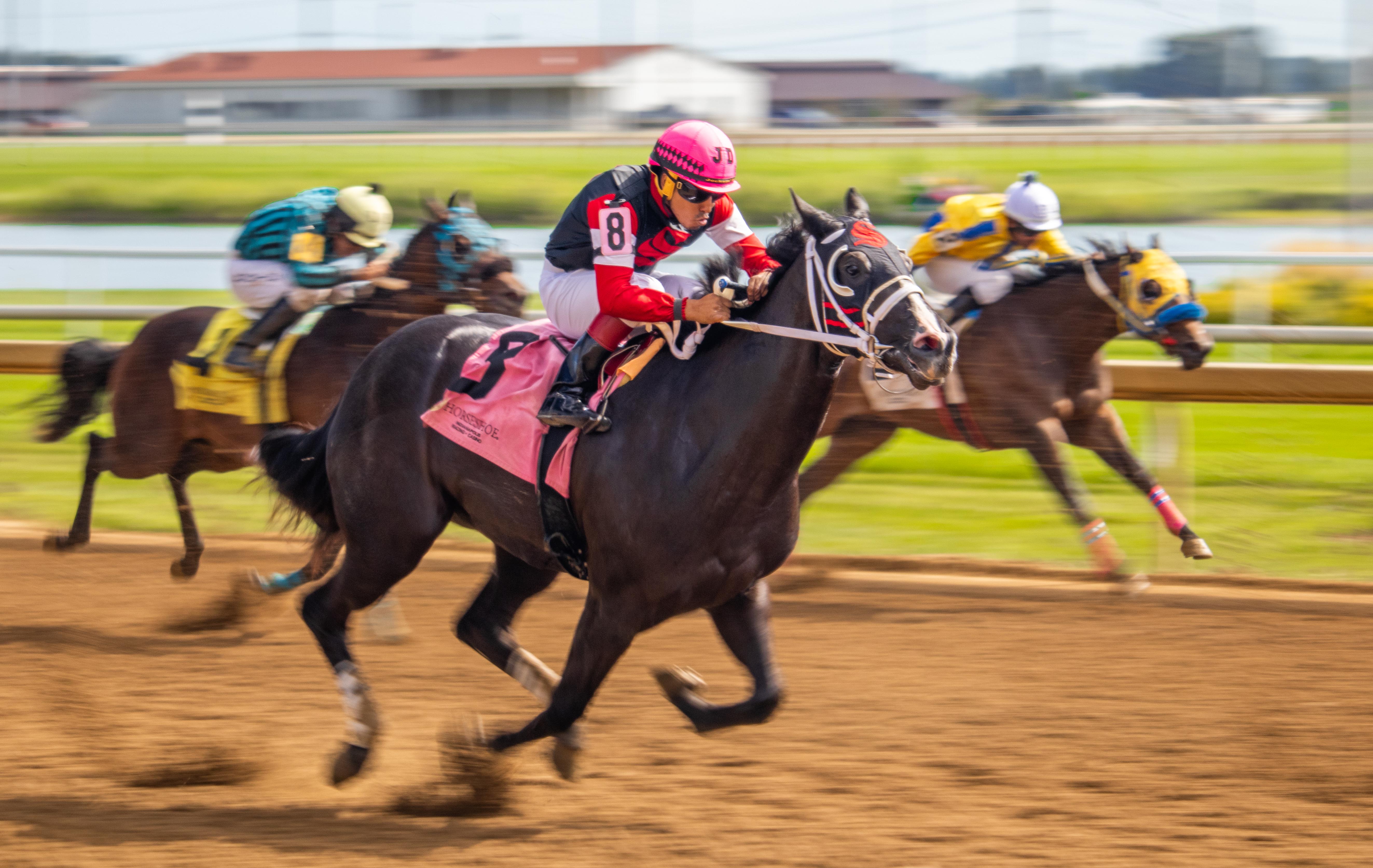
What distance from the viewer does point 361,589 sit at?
4.41 m

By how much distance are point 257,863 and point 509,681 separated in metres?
1.72

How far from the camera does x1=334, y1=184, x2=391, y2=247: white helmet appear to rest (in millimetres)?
6449

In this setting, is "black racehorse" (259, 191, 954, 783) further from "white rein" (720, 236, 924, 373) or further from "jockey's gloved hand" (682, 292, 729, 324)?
"jockey's gloved hand" (682, 292, 729, 324)

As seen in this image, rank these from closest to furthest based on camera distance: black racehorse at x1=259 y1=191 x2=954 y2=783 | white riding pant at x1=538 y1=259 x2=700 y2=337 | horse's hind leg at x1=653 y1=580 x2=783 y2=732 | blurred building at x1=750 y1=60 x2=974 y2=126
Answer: black racehorse at x1=259 y1=191 x2=954 y2=783 < horse's hind leg at x1=653 y1=580 x2=783 y2=732 < white riding pant at x1=538 y1=259 x2=700 y2=337 < blurred building at x1=750 y1=60 x2=974 y2=126

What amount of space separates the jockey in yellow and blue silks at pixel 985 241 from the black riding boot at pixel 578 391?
3082mm

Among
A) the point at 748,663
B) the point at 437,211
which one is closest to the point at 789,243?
the point at 748,663

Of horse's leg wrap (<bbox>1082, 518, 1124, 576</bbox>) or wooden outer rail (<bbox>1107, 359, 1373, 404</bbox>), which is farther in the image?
wooden outer rail (<bbox>1107, 359, 1373, 404</bbox>)

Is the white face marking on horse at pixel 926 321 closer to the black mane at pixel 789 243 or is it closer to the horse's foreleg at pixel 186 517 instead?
the black mane at pixel 789 243

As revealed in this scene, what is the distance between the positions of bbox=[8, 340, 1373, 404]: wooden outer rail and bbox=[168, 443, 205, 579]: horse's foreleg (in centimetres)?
460

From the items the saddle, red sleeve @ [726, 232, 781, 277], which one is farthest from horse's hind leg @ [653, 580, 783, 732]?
red sleeve @ [726, 232, 781, 277]

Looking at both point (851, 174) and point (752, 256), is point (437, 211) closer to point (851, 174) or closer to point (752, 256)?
point (752, 256)

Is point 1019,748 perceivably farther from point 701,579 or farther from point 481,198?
point 481,198

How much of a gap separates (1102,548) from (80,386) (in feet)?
17.3

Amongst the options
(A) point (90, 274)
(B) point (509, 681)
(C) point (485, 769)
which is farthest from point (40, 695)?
(A) point (90, 274)
